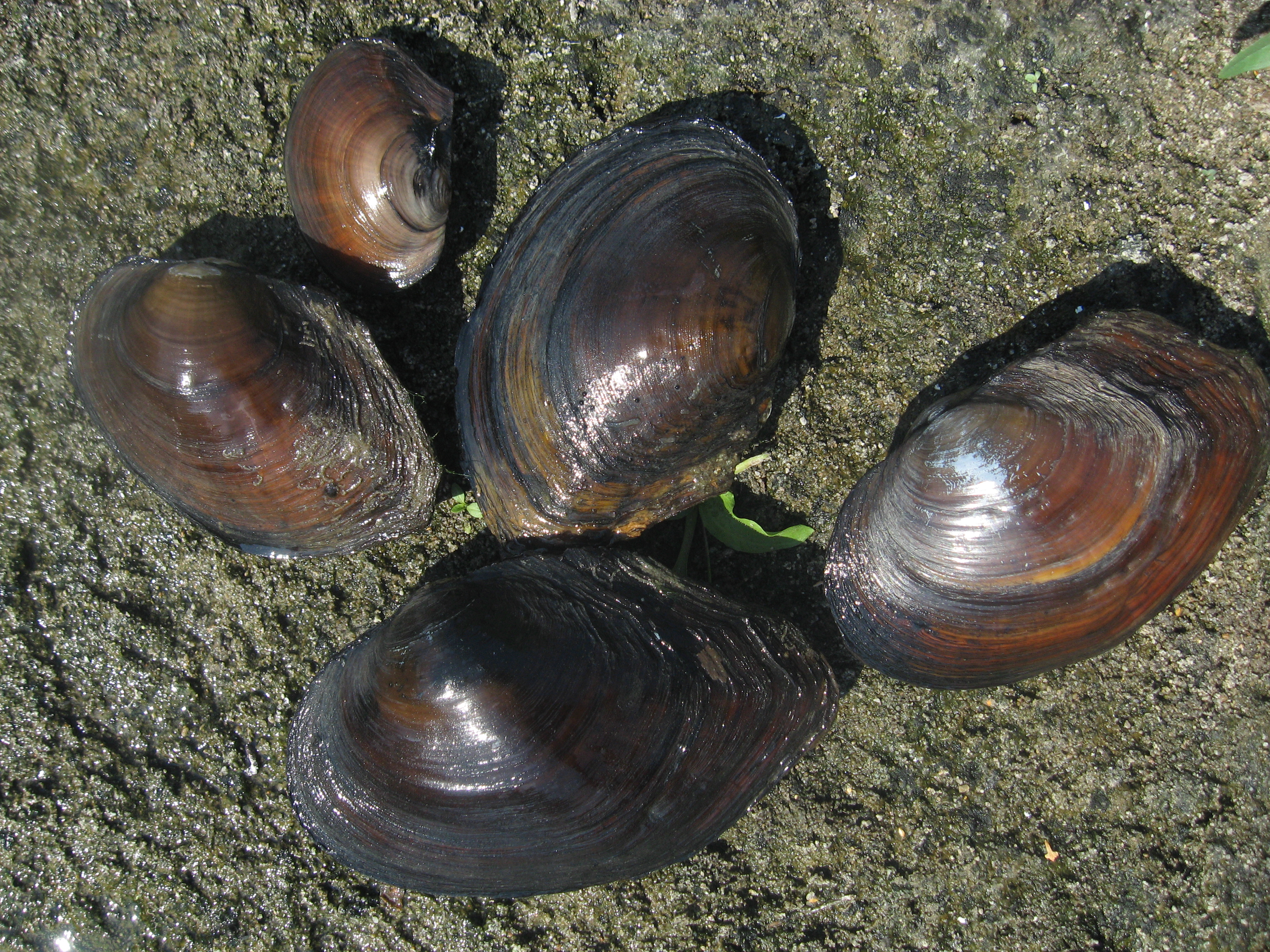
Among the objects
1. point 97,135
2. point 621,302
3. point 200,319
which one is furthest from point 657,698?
point 97,135

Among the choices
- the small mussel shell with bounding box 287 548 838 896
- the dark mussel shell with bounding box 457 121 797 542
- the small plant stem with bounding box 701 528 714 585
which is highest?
the dark mussel shell with bounding box 457 121 797 542

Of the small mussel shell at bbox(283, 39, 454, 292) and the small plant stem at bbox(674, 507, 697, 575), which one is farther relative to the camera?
the small plant stem at bbox(674, 507, 697, 575)

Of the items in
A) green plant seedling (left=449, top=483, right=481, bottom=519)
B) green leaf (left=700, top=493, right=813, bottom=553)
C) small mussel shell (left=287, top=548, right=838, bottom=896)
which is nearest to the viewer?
small mussel shell (left=287, top=548, right=838, bottom=896)

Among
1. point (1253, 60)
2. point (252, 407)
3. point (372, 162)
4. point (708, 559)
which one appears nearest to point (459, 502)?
point (252, 407)

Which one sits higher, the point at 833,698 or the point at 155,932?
the point at 833,698

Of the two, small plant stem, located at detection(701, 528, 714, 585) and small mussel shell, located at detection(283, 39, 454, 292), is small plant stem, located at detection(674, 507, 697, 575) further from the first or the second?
small mussel shell, located at detection(283, 39, 454, 292)

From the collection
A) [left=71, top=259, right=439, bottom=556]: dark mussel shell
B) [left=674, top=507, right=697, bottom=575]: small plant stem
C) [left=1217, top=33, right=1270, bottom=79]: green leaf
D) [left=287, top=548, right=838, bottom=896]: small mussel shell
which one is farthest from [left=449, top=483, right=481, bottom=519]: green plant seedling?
[left=1217, top=33, right=1270, bottom=79]: green leaf

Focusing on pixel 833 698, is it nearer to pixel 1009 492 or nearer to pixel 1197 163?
pixel 1009 492
